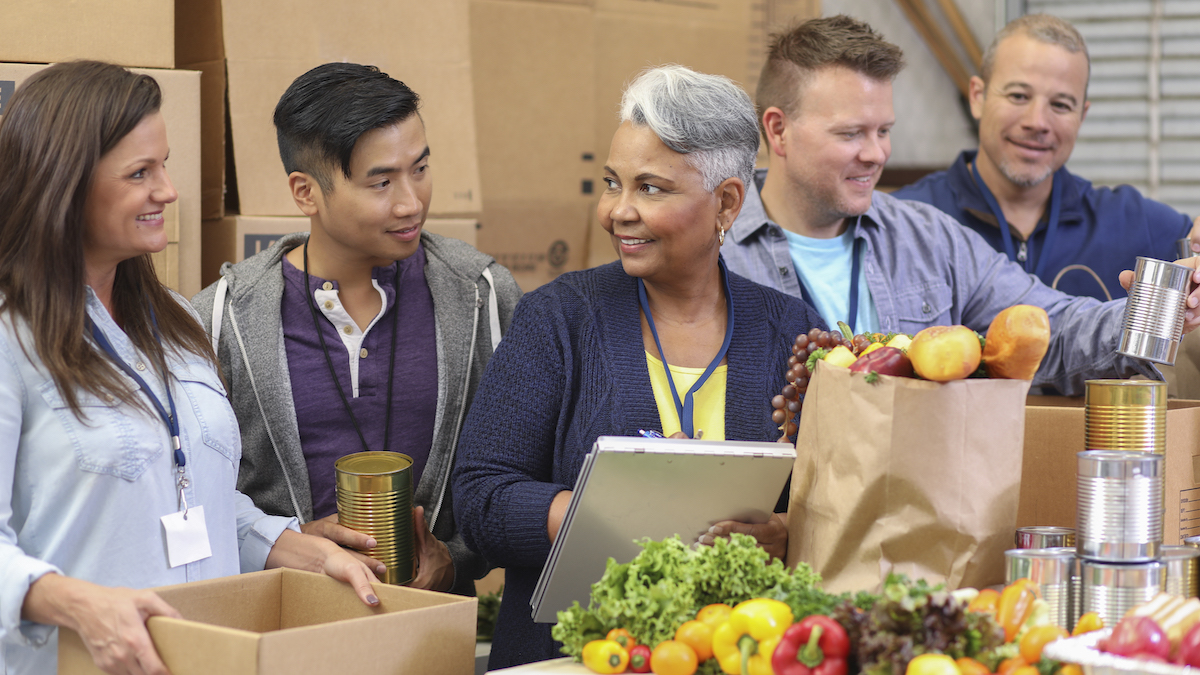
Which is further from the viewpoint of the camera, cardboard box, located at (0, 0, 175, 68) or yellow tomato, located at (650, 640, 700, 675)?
cardboard box, located at (0, 0, 175, 68)

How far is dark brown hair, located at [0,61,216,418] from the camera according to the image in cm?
161

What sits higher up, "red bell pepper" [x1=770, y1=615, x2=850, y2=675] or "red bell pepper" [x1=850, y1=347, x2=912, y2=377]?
"red bell pepper" [x1=850, y1=347, x2=912, y2=377]

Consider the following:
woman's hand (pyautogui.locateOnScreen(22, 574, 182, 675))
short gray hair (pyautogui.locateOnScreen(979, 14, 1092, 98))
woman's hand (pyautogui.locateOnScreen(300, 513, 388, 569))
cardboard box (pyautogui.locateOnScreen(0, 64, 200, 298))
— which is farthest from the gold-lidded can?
short gray hair (pyautogui.locateOnScreen(979, 14, 1092, 98))

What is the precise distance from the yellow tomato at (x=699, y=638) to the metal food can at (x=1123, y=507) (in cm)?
48

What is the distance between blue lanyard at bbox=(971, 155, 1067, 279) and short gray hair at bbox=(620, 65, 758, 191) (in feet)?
4.85

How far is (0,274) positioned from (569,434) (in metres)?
0.92

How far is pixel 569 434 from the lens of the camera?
1.90m

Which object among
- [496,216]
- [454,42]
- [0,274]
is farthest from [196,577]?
[496,216]

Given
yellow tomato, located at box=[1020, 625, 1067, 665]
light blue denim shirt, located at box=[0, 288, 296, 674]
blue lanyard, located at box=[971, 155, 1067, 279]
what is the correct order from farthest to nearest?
blue lanyard, located at box=[971, 155, 1067, 279], light blue denim shirt, located at box=[0, 288, 296, 674], yellow tomato, located at box=[1020, 625, 1067, 665]

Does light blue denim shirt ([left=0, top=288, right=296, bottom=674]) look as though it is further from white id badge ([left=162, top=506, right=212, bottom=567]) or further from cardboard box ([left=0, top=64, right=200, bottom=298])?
cardboard box ([left=0, top=64, right=200, bottom=298])

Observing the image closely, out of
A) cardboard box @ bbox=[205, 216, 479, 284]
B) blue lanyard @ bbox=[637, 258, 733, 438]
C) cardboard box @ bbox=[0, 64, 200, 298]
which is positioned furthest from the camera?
cardboard box @ bbox=[205, 216, 479, 284]

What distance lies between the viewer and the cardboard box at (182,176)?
2367 mm

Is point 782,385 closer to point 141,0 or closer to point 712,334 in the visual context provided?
point 712,334

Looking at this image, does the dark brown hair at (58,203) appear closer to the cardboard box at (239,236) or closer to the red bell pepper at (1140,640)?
the cardboard box at (239,236)
